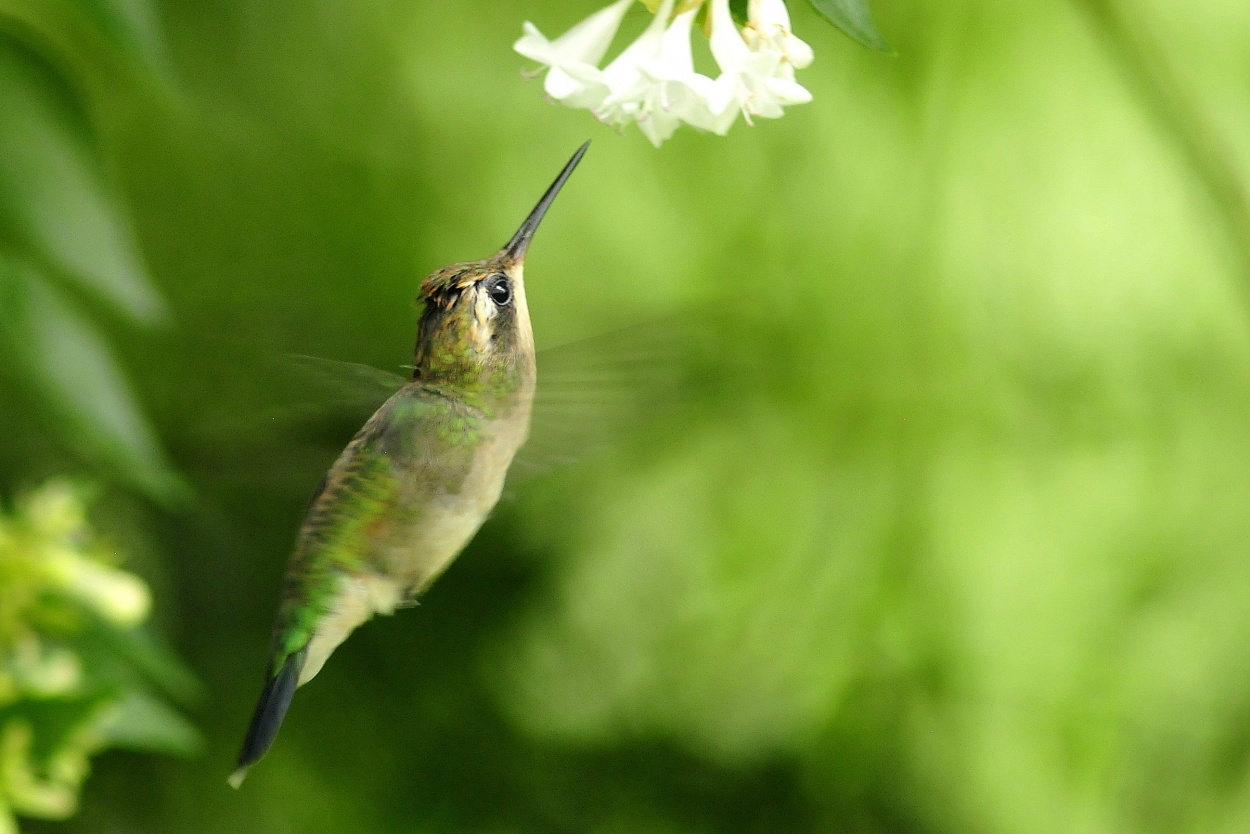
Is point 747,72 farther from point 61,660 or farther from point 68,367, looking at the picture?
point 61,660

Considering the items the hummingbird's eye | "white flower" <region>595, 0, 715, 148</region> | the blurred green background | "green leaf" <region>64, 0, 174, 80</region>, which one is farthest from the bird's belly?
the blurred green background

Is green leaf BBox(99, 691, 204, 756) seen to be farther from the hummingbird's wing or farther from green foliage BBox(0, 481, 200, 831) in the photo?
the hummingbird's wing

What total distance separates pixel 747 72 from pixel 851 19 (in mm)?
133

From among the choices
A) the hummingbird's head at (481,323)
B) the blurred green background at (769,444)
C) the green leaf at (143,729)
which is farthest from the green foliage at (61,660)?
the blurred green background at (769,444)

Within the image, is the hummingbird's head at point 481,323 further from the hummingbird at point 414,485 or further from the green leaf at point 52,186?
the green leaf at point 52,186

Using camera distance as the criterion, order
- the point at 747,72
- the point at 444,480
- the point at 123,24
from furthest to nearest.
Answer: the point at 444,480 < the point at 747,72 < the point at 123,24

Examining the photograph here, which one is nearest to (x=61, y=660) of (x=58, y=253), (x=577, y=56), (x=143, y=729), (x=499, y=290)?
(x=143, y=729)

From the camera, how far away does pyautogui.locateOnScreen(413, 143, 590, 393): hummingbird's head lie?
750mm

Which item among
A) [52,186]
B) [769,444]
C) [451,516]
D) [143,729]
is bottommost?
[143,729]

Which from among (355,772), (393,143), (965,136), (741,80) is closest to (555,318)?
(393,143)

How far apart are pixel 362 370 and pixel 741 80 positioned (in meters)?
0.37

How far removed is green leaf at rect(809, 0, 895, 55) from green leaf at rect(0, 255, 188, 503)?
38cm

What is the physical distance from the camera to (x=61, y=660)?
24.8 inches

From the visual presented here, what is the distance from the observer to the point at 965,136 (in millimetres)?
1935
